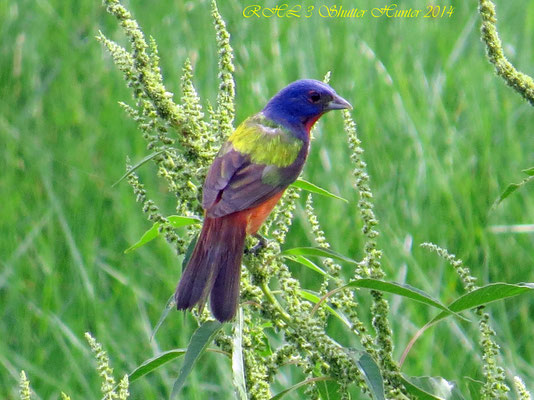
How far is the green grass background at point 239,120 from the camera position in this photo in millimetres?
4188

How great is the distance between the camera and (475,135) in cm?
489

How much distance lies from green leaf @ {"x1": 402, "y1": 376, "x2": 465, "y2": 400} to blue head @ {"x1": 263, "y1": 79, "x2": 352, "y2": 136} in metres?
1.52

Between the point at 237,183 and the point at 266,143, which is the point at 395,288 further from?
the point at 266,143

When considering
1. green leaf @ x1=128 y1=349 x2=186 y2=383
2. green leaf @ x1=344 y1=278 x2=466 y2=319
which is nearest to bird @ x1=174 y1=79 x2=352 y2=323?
green leaf @ x1=128 y1=349 x2=186 y2=383

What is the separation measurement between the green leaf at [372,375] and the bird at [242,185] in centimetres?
31

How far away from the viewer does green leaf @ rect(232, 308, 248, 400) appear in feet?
5.82

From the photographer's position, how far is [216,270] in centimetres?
224

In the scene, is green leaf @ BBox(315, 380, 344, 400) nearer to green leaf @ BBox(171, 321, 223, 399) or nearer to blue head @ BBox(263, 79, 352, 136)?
green leaf @ BBox(171, 321, 223, 399)

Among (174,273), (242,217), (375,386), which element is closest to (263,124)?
(242,217)

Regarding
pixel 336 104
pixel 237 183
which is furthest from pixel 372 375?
pixel 336 104

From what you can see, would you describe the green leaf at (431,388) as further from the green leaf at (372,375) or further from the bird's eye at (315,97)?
the bird's eye at (315,97)

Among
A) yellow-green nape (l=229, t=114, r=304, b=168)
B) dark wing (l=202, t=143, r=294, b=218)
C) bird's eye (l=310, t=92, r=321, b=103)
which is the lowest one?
dark wing (l=202, t=143, r=294, b=218)

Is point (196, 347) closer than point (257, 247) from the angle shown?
Yes

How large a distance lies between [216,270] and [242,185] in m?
0.56
